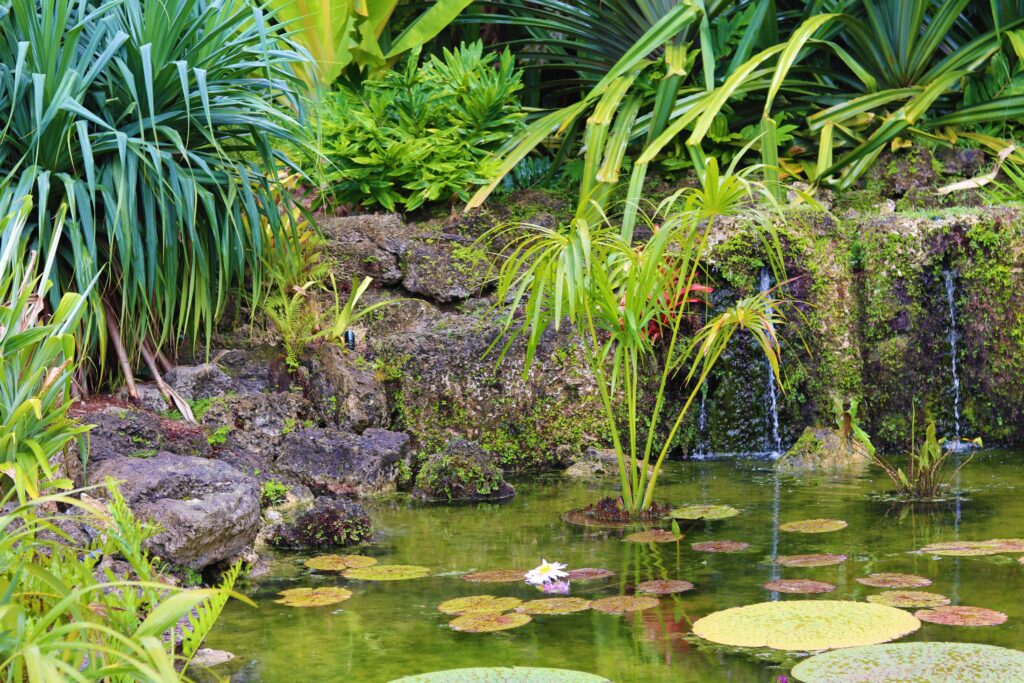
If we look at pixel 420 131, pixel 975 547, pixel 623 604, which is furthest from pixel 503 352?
pixel 420 131

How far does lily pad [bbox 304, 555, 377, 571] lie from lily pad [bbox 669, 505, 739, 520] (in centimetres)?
145

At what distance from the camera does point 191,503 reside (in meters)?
4.27

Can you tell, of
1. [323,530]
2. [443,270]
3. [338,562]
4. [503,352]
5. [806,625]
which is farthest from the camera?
[443,270]

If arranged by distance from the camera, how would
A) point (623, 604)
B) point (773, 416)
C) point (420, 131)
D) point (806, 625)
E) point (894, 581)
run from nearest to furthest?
point (806, 625), point (623, 604), point (894, 581), point (773, 416), point (420, 131)

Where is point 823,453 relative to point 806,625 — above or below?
above

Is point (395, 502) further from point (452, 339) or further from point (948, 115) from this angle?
point (948, 115)

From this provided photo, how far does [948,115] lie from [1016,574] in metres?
5.47

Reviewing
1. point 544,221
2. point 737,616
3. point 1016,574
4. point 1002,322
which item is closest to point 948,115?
point 1002,322

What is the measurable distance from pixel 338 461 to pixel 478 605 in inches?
84.8

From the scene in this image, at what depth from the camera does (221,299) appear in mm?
5902

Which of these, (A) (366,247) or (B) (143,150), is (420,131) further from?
(B) (143,150)

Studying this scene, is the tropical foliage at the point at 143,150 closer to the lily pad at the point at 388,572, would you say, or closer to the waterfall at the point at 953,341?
the lily pad at the point at 388,572

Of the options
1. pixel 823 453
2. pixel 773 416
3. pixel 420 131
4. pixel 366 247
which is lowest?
pixel 823 453

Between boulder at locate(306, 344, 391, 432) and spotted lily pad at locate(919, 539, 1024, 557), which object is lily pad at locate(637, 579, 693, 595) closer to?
spotted lily pad at locate(919, 539, 1024, 557)
